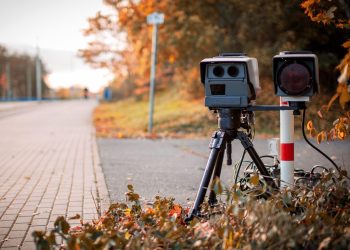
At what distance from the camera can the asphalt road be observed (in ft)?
21.1

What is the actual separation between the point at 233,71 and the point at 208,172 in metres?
0.78

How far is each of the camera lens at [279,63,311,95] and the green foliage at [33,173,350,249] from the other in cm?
76

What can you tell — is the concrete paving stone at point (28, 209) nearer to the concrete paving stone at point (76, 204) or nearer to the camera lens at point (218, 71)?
the concrete paving stone at point (76, 204)

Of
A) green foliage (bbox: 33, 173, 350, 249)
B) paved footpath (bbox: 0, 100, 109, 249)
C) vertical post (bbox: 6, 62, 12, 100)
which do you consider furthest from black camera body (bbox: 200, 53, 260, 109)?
vertical post (bbox: 6, 62, 12, 100)

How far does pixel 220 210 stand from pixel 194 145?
7.99 meters

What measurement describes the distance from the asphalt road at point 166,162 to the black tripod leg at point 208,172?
1735 mm

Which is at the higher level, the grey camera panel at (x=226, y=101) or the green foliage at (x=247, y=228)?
the grey camera panel at (x=226, y=101)

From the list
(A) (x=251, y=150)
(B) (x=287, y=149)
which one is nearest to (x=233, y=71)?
(A) (x=251, y=150)

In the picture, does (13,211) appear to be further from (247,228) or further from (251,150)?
(247,228)

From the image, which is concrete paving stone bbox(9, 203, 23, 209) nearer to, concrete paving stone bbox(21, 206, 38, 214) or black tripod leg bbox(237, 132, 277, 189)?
concrete paving stone bbox(21, 206, 38, 214)

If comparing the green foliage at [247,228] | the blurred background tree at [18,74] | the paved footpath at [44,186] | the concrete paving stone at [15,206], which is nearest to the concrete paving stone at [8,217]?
the paved footpath at [44,186]

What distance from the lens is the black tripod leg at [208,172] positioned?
3.73m

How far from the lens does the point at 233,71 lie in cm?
369

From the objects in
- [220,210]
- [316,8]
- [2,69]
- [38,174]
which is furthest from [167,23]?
[2,69]
